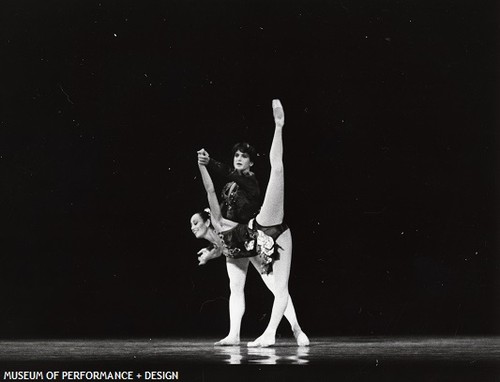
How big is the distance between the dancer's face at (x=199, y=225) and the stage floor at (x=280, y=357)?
74cm

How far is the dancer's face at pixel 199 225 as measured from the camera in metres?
6.45

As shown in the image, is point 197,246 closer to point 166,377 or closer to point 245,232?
point 245,232

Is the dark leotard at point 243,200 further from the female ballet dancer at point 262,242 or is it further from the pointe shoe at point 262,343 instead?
the pointe shoe at point 262,343

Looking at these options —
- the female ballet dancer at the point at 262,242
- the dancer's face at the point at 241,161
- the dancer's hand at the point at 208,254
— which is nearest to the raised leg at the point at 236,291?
the female ballet dancer at the point at 262,242

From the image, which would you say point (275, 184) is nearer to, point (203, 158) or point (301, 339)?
point (203, 158)

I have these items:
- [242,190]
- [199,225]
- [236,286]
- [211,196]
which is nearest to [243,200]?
[242,190]

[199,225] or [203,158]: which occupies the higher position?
[203,158]

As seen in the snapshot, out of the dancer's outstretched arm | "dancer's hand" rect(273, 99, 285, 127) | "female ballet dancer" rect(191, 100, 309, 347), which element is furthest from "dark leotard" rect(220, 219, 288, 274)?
"dancer's hand" rect(273, 99, 285, 127)

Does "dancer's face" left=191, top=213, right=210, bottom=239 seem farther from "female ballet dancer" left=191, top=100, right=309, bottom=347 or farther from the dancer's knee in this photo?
the dancer's knee

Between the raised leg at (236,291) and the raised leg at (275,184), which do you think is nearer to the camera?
the raised leg at (275,184)

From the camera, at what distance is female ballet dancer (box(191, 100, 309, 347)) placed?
→ 6199 millimetres

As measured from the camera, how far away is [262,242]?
6262mm

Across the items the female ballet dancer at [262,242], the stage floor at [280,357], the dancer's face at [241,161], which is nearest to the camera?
the stage floor at [280,357]

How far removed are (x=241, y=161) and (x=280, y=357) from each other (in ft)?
4.40
